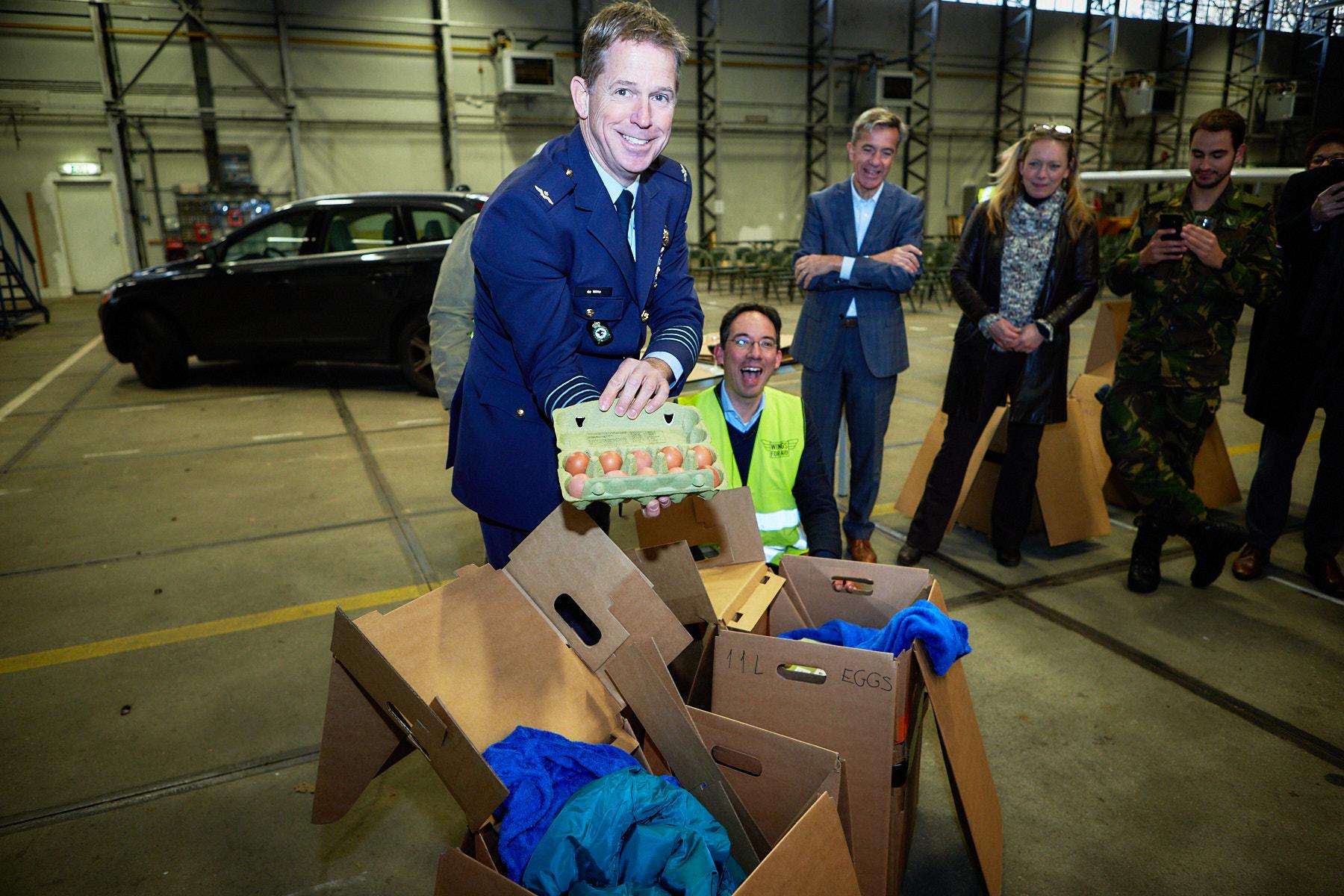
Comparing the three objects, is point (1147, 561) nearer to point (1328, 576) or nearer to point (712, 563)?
point (1328, 576)

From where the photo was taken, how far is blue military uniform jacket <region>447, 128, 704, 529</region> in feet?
4.69

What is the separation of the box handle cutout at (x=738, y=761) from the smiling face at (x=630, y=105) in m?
1.07

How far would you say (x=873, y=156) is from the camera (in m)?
2.99

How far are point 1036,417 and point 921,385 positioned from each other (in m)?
3.71

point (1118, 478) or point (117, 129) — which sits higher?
point (117, 129)

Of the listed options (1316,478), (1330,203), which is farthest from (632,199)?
(1316,478)

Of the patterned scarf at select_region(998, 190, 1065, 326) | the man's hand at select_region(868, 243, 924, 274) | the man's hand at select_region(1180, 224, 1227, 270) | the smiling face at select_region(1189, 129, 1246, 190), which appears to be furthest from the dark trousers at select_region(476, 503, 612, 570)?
the smiling face at select_region(1189, 129, 1246, 190)

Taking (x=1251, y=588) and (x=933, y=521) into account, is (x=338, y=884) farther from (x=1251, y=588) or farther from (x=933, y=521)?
(x=1251, y=588)

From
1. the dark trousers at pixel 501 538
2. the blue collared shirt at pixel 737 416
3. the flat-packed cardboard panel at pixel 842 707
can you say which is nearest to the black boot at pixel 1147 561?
the blue collared shirt at pixel 737 416

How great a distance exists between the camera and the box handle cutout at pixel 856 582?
1947mm

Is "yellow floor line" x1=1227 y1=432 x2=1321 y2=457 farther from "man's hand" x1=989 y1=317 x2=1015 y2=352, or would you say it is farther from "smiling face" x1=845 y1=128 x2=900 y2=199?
"smiling face" x1=845 y1=128 x2=900 y2=199

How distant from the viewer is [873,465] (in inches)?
128

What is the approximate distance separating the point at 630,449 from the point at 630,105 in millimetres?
602

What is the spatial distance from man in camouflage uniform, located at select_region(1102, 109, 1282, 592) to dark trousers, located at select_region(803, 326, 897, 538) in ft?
2.82
